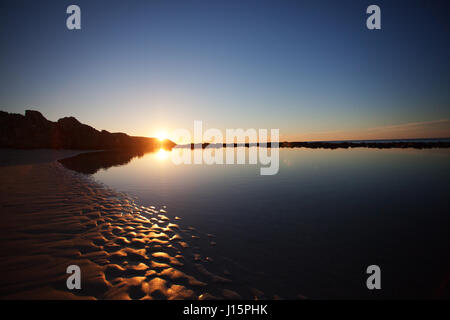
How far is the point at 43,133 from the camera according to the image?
57.1 meters

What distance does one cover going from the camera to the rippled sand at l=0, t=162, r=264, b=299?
373 cm

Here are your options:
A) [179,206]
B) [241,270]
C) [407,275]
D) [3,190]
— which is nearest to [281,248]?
[241,270]

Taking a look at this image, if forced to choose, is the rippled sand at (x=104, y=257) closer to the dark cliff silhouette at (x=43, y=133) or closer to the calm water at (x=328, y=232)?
the calm water at (x=328, y=232)

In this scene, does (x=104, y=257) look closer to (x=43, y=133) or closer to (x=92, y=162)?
(x=92, y=162)

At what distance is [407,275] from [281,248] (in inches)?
123

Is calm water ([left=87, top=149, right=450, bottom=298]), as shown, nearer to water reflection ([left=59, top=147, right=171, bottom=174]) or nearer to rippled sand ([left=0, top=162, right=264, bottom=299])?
rippled sand ([left=0, top=162, right=264, bottom=299])

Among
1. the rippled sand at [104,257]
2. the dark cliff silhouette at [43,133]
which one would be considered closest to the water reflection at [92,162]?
the rippled sand at [104,257]

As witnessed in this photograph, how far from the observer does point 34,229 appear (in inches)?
235

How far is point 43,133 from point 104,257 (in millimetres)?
76369

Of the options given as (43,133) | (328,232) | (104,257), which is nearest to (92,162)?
(104,257)

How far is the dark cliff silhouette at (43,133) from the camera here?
5016cm

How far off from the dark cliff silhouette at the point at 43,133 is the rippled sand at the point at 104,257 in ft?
211

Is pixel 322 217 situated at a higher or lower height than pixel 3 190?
lower
